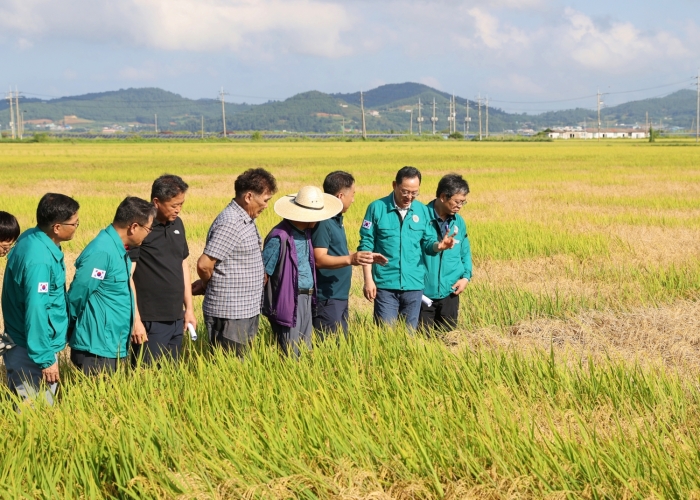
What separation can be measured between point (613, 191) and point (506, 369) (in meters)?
16.6

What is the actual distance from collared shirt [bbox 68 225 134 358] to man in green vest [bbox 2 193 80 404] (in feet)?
0.37

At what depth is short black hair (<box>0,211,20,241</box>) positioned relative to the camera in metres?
3.71

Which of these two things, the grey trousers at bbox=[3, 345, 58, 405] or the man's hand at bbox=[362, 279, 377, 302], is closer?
the grey trousers at bbox=[3, 345, 58, 405]

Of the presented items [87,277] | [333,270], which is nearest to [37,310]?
[87,277]

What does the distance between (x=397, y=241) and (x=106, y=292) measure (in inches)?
77.6

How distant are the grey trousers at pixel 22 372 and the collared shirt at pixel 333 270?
175cm

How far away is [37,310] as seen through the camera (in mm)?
3652

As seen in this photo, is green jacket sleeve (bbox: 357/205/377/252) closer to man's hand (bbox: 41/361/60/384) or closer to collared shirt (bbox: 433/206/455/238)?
collared shirt (bbox: 433/206/455/238)

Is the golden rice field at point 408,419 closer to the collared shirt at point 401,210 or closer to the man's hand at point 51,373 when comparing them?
the man's hand at point 51,373

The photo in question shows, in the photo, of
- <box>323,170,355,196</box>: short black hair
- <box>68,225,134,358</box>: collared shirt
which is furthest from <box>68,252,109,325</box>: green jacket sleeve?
<box>323,170,355,196</box>: short black hair

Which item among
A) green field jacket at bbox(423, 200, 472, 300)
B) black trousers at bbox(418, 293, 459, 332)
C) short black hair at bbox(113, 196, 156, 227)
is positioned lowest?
black trousers at bbox(418, 293, 459, 332)

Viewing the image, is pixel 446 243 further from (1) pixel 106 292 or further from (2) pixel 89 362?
(2) pixel 89 362

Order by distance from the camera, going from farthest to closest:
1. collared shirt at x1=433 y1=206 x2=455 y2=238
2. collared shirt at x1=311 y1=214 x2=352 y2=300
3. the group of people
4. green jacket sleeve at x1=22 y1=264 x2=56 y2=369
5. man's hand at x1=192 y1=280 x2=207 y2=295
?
collared shirt at x1=433 y1=206 x2=455 y2=238 < collared shirt at x1=311 y1=214 x2=352 y2=300 < man's hand at x1=192 y1=280 x2=207 y2=295 < the group of people < green jacket sleeve at x1=22 y1=264 x2=56 y2=369

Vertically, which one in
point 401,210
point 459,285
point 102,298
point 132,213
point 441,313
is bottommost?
point 441,313
